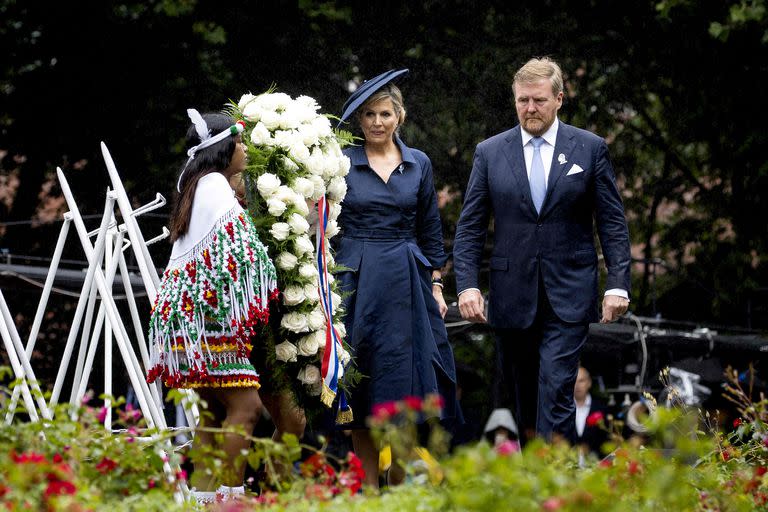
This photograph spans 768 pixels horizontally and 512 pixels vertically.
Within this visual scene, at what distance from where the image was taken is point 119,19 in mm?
12086

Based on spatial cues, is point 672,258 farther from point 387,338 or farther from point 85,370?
point 85,370

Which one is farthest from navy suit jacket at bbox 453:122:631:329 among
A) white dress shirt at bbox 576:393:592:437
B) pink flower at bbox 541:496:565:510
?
white dress shirt at bbox 576:393:592:437

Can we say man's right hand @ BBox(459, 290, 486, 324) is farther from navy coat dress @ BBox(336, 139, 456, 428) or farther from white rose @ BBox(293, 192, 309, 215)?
white rose @ BBox(293, 192, 309, 215)

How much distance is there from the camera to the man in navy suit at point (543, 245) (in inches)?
236

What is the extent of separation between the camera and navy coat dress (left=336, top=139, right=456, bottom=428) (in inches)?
248

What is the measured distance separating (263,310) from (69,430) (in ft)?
5.68

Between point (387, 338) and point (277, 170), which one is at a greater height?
point (277, 170)

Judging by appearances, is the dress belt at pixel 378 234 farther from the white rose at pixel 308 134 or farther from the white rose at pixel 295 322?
the white rose at pixel 295 322

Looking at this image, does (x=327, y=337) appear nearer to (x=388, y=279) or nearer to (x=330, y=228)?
(x=330, y=228)

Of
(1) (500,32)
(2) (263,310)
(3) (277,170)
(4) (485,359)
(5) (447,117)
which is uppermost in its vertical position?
(1) (500,32)

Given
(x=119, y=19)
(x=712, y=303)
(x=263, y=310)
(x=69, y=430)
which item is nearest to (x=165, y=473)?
(x=69, y=430)

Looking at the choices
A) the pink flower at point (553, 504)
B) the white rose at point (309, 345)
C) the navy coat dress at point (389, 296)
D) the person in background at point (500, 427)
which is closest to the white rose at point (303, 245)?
the white rose at point (309, 345)

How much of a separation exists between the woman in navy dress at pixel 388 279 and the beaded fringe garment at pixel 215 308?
998 mm

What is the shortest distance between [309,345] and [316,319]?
121 millimetres
